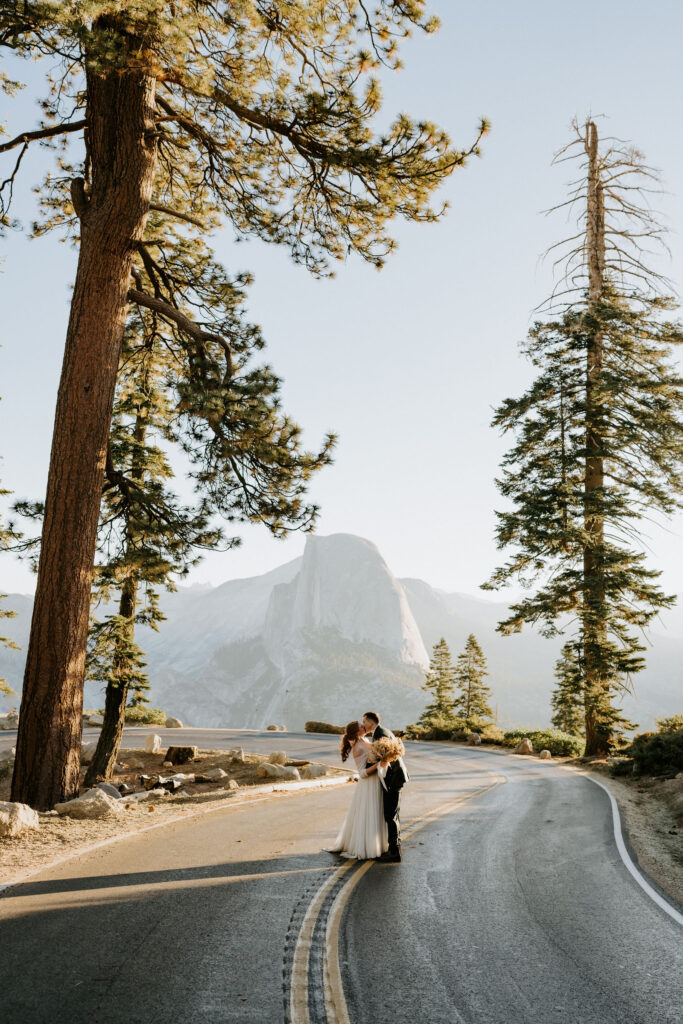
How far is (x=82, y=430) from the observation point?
405 inches

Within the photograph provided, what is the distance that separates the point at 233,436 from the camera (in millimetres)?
11172

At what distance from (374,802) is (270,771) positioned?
25.9 feet

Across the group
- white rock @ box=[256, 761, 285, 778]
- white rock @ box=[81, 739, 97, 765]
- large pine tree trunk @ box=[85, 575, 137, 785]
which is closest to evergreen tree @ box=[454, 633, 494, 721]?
white rock @ box=[81, 739, 97, 765]

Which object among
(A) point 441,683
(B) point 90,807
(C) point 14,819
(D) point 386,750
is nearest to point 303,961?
(D) point 386,750

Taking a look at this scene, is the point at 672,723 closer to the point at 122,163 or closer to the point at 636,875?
the point at 636,875

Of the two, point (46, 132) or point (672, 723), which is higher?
point (46, 132)

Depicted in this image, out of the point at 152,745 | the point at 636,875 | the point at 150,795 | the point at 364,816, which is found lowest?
the point at 152,745

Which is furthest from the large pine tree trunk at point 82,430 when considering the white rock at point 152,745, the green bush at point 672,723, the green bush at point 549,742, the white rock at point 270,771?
the green bush at point 549,742

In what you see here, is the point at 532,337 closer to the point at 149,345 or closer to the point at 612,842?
the point at 149,345

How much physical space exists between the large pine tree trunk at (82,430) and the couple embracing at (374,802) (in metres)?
4.14

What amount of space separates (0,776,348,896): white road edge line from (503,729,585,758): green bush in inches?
537

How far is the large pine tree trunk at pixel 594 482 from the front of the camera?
22.0 metres

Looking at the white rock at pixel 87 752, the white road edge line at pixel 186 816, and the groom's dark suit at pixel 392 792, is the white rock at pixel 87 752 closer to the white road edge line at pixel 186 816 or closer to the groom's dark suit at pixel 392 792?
the white road edge line at pixel 186 816

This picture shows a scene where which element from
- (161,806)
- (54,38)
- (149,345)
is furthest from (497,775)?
(54,38)
